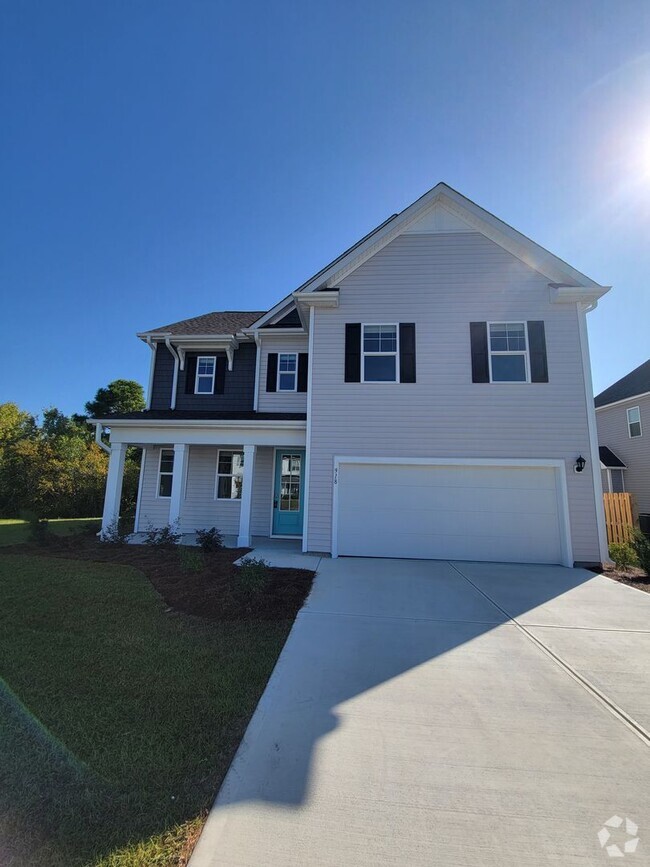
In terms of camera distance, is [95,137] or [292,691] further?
[95,137]

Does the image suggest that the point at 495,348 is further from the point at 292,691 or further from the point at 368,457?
the point at 292,691

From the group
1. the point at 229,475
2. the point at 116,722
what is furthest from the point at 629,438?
the point at 116,722

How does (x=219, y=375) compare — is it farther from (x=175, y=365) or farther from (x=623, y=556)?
(x=623, y=556)

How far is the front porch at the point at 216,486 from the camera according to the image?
10203 mm

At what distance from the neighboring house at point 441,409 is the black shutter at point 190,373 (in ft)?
6.86

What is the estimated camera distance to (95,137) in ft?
30.2

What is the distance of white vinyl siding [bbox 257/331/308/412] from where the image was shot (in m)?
11.2

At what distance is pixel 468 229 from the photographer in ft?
30.8

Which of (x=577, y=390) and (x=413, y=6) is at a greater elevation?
(x=413, y=6)

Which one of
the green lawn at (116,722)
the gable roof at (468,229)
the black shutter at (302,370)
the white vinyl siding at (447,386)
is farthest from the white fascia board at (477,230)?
the green lawn at (116,722)

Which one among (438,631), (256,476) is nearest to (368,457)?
(256,476)

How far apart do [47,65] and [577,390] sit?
528 inches

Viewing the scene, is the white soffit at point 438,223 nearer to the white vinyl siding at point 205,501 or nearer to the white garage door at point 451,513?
the white garage door at point 451,513

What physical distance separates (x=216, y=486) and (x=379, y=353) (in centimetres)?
614
